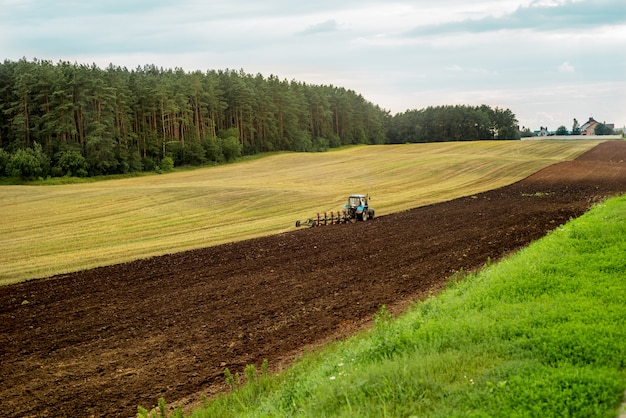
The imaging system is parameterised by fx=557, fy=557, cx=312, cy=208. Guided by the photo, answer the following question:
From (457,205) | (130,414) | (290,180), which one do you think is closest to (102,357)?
(130,414)

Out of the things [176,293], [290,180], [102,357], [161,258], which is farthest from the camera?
[290,180]

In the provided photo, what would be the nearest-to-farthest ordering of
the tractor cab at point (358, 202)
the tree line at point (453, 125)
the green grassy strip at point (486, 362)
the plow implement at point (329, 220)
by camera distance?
the green grassy strip at point (486, 362) → the plow implement at point (329, 220) → the tractor cab at point (358, 202) → the tree line at point (453, 125)

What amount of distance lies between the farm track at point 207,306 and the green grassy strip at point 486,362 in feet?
5.58

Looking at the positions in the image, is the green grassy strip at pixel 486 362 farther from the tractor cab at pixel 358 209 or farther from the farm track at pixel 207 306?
the tractor cab at pixel 358 209

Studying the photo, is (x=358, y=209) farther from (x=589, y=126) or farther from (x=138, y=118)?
(x=589, y=126)

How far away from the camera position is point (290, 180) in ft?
170

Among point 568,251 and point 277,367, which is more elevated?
point 568,251

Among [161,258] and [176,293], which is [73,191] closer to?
[161,258]

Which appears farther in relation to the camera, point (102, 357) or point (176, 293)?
point (176, 293)

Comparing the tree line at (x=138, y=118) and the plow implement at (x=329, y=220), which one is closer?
the plow implement at (x=329, y=220)

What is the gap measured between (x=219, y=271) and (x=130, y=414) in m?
9.79

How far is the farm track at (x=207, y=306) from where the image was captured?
10.8 meters

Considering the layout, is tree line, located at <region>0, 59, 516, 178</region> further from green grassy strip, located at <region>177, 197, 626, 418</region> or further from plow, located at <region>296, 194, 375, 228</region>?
green grassy strip, located at <region>177, 197, 626, 418</region>

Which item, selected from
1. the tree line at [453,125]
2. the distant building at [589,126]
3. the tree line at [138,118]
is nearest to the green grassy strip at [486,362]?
the tree line at [138,118]
